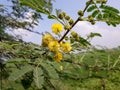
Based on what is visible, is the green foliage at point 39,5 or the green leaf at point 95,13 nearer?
the green foliage at point 39,5

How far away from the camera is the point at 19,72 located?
130 cm

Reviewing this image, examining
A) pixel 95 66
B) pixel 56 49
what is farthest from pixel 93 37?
pixel 56 49

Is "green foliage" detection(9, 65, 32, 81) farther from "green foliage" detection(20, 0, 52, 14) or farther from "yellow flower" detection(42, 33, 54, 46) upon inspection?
"green foliage" detection(20, 0, 52, 14)

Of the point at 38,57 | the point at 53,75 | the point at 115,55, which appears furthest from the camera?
the point at 115,55

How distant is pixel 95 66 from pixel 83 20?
9.1 inches

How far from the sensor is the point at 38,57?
4.70 feet

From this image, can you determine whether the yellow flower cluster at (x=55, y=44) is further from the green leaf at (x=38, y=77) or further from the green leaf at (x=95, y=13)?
the green leaf at (x=95, y=13)

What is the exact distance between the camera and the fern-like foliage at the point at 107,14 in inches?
54.6

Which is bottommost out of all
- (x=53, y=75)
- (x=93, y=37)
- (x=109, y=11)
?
(x=53, y=75)

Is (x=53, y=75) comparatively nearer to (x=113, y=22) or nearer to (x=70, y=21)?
(x=70, y=21)

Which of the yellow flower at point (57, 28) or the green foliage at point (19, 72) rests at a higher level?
the yellow flower at point (57, 28)

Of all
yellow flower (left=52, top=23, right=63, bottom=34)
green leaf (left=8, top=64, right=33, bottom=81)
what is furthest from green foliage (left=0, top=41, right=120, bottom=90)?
yellow flower (left=52, top=23, right=63, bottom=34)

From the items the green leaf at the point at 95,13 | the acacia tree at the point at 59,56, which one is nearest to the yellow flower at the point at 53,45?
the acacia tree at the point at 59,56

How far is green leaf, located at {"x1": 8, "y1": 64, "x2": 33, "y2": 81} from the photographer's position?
128cm
